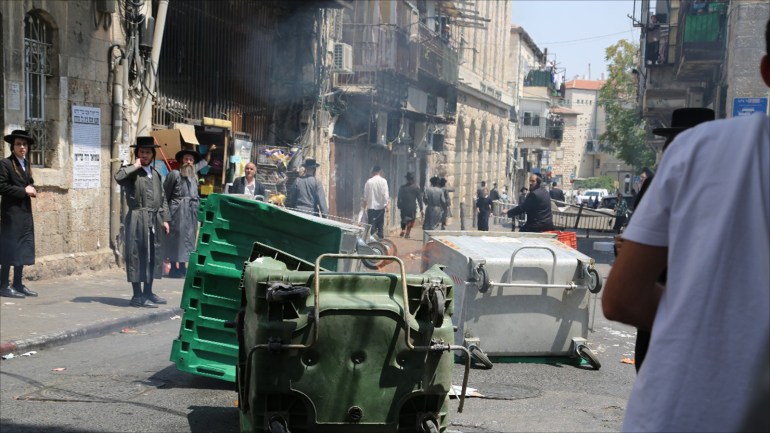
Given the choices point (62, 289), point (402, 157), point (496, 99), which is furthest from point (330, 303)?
point (496, 99)

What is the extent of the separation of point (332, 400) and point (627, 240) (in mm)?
2768

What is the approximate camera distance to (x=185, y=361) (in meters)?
6.28

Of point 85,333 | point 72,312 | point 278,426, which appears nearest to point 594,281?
point 278,426

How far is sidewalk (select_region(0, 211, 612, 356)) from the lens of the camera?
8281 mm

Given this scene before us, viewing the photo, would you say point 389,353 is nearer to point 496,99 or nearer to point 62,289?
point 62,289

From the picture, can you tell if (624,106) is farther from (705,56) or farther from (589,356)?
(589,356)

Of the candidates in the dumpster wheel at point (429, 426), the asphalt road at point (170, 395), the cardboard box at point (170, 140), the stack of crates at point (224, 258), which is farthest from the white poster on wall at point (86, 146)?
the dumpster wheel at point (429, 426)

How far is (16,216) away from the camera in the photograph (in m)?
10.4

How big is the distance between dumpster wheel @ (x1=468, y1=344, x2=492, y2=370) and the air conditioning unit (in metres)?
15.0

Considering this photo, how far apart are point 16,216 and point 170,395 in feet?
16.3

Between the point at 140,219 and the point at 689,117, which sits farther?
the point at 140,219

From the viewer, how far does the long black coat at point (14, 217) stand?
1029 centimetres

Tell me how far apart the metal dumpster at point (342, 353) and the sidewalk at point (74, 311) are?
4214 mm

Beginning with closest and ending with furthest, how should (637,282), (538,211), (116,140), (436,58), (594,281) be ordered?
(637,282), (594,281), (538,211), (116,140), (436,58)
